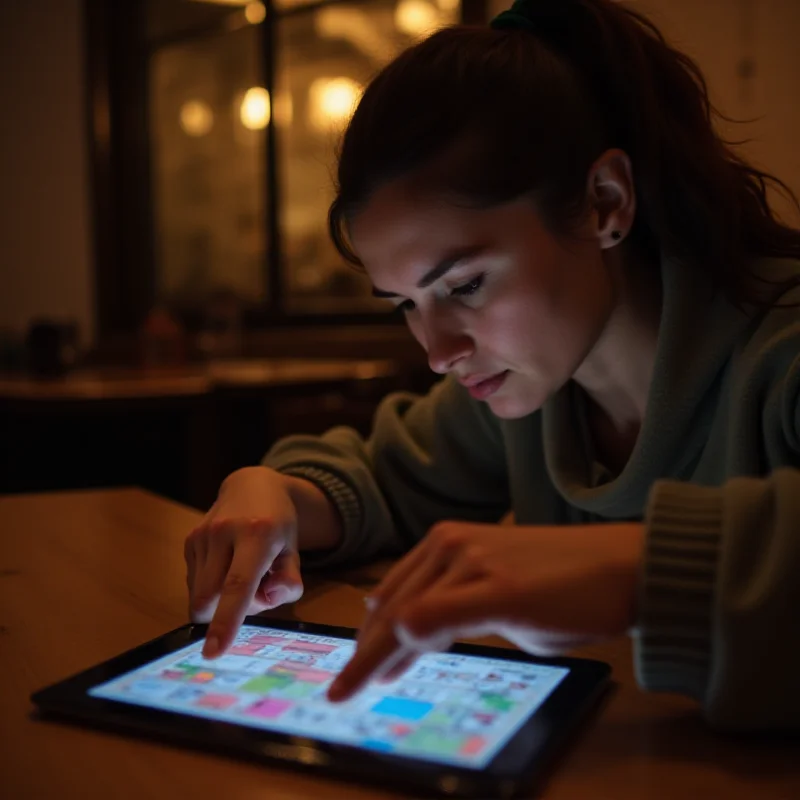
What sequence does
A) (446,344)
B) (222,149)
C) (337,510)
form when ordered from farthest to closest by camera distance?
(222,149) → (337,510) → (446,344)

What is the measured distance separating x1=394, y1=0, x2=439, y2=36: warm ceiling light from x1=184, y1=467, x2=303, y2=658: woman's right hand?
314cm

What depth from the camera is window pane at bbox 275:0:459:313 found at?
3.76 meters

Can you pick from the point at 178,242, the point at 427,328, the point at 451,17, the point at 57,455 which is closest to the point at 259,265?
the point at 178,242

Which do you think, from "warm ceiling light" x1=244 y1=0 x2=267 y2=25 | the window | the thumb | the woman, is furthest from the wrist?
"warm ceiling light" x1=244 y1=0 x2=267 y2=25

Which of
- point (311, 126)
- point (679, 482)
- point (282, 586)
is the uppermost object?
point (311, 126)

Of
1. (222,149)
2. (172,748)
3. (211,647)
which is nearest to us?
(172,748)

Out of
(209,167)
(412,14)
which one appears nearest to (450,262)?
(412,14)

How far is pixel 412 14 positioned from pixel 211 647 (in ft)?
11.4

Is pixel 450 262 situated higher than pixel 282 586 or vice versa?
pixel 450 262

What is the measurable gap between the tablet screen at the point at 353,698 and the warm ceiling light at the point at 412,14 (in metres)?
3.36

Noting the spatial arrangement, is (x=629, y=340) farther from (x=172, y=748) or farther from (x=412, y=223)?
(x=172, y=748)

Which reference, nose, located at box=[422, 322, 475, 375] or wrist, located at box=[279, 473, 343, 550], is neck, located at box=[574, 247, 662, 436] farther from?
wrist, located at box=[279, 473, 343, 550]

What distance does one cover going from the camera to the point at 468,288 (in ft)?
2.46

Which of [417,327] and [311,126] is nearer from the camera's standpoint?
[417,327]
